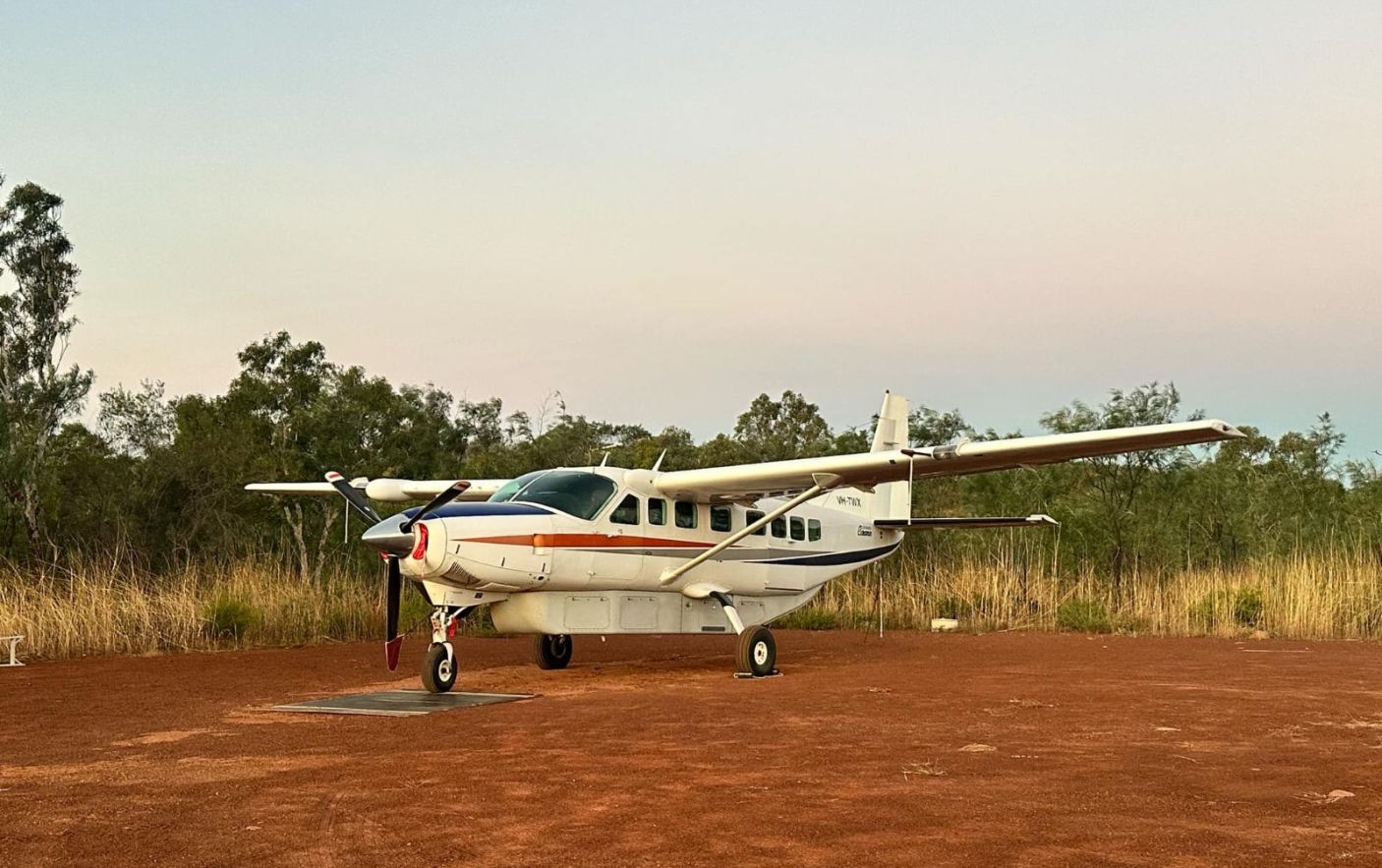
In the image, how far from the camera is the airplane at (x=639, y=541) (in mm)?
12883

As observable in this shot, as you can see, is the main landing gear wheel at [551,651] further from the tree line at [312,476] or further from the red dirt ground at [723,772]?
the tree line at [312,476]

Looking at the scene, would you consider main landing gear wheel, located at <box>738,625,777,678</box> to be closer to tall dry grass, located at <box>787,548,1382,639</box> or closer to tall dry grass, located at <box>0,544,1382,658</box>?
tall dry grass, located at <box>787,548,1382,639</box>

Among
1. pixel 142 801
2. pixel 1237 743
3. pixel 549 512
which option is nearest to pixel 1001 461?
pixel 549 512

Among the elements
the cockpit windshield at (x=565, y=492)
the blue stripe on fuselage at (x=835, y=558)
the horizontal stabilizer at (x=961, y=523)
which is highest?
the cockpit windshield at (x=565, y=492)

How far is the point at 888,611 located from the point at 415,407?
48.5 feet

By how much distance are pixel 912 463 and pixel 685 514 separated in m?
3.14

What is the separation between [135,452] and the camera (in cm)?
3269

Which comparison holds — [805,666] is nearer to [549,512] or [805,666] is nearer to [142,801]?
[549,512]

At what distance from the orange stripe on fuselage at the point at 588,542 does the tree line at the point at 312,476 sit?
12.0 metres

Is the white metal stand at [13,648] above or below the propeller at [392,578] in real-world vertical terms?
below

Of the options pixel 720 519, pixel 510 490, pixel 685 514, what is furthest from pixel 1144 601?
pixel 510 490

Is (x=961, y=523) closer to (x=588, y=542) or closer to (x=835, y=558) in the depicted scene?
(x=835, y=558)

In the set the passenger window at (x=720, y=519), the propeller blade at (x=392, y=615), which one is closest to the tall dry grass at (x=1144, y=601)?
the passenger window at (x=720, y=519)

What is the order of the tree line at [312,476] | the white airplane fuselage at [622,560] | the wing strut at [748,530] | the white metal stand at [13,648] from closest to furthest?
the white airplane fuselage at [622,560], the wing strut at [748,530], the white metal stand at [13,648], the tree line at [312,476]
